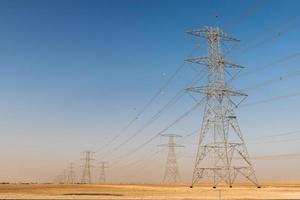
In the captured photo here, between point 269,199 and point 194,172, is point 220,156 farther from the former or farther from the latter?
point 269,199

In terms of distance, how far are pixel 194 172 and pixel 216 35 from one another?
2284cm

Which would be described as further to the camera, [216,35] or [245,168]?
[216,35]

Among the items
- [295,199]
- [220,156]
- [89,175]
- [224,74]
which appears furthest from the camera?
[89,175]

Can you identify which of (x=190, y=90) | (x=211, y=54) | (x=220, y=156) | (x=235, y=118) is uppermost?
(x=211, y=54)

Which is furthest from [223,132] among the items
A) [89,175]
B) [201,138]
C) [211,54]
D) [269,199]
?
[89,175]

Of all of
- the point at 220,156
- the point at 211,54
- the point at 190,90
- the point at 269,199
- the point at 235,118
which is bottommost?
the point at 269,199

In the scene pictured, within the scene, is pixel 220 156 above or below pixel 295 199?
above

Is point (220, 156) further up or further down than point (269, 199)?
further up

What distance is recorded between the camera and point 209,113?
65062 mm

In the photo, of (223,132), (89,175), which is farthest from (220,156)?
(89,175)

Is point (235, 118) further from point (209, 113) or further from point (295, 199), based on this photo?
point (295, 199)

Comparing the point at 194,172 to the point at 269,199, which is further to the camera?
the point at 194,172

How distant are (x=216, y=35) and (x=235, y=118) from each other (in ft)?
48.5

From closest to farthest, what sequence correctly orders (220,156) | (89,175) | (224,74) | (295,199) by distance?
1. (295,199)
2. (220,156)
3. (224,74)
4. (89,175)
